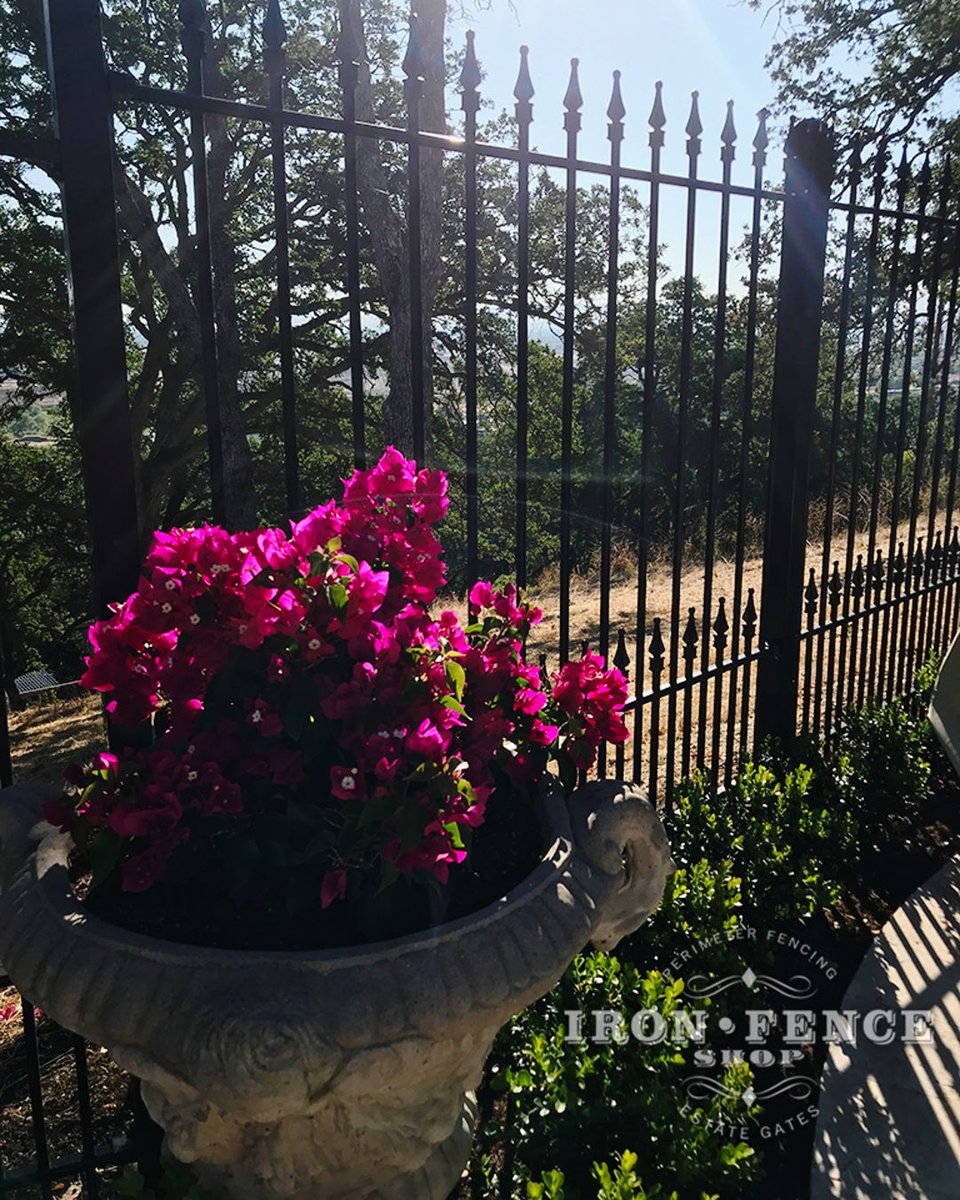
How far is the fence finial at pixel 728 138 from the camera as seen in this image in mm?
3494

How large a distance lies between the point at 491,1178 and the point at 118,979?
1272mm

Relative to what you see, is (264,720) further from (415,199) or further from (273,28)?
(273,28)

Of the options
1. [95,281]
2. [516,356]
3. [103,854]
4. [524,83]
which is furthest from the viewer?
[516,356]

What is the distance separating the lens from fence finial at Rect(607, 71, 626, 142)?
2.89 meters

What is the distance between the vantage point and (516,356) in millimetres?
5180

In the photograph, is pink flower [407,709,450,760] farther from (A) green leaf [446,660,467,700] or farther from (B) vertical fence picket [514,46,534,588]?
(B) vertical fence picket [514,46,534,588]

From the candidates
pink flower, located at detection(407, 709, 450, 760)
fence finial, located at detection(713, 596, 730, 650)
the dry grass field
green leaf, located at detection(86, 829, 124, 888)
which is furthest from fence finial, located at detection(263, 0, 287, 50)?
the dry grass field

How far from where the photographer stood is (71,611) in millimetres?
17203

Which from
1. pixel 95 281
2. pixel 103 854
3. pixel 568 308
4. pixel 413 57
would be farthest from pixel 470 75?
pixel 103 854

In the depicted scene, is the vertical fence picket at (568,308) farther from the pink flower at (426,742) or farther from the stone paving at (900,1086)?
the stone paving at (900,1086)

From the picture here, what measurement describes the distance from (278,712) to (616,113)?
7.38 feet

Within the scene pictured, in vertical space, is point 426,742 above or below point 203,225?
below

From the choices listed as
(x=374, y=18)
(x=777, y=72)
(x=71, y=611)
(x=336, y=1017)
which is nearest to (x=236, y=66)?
(x=374, y=18)

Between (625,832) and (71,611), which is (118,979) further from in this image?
(71,611)
